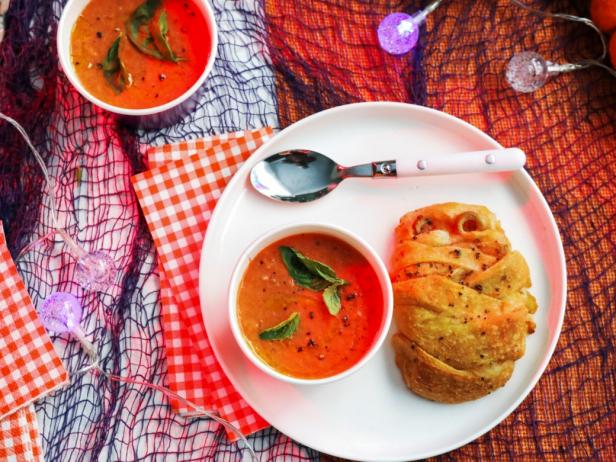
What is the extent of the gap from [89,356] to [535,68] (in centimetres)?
156

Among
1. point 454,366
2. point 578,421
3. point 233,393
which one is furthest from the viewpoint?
point 578,421

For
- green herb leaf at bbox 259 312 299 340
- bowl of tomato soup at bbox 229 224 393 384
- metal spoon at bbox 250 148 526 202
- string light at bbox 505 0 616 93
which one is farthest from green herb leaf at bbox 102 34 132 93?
string light at bbox 505 0 616 93

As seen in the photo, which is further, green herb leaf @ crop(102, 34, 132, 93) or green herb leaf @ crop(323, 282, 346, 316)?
green herb leaf @ crop(102, 34, 132, 93)

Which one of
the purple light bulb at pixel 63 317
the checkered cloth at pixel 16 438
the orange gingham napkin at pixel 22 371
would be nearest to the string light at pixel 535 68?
the purple light bulb at pixel 63 317

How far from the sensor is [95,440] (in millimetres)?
1816

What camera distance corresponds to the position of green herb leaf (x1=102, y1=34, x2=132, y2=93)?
5.63ft

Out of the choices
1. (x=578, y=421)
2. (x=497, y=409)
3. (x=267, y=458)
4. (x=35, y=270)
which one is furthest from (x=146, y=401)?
(x=578, y=421)

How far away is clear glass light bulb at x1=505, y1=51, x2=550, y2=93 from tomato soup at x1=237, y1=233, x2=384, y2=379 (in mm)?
839

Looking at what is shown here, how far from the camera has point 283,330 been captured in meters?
1.53

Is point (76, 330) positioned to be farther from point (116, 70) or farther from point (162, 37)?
point (162, 37)

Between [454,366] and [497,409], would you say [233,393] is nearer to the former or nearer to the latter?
[454,366]

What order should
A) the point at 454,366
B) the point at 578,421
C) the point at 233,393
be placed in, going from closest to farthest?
the point at 454,366 → the point at 233,393 → the point at 578,421

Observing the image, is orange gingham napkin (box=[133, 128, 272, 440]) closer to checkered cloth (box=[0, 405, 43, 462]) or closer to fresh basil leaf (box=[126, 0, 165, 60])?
fresh basil leaf (box=[126, 0, 165, 60])

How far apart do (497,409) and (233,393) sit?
71 centimetres
